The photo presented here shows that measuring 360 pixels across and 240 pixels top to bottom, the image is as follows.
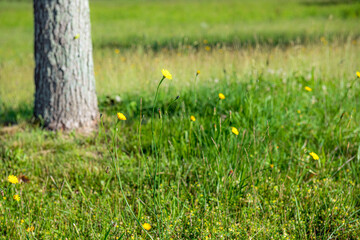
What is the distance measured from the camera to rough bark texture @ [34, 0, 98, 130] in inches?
118

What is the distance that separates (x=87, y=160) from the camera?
8.61 feet

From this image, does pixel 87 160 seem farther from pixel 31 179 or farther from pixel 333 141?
pixel 333 141

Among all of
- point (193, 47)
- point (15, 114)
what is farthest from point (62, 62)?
point (193, 47)

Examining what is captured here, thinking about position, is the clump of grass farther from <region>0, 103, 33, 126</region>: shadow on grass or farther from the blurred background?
the blurred background

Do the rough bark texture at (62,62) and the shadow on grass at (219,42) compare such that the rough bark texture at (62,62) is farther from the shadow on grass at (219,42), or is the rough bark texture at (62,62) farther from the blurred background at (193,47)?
the shadow on grass at (219,42)

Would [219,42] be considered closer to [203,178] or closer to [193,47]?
[203,178]

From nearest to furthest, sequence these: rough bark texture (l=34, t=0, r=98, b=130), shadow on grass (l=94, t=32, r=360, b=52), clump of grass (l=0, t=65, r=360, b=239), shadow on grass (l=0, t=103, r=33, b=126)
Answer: clump of grass (l=0, t=65, r=360, b=239) → rough bark texture (l=34, t=0, r=98, b=130) → shadow on grass (l=0, t=103, r=33, b=126) → shadow on grass (l=94, t=32, r=360, b=52)

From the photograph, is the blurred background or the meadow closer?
the meadow

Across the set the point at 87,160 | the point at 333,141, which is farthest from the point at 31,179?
the point at 333,141

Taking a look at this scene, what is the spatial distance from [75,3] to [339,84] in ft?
10.9

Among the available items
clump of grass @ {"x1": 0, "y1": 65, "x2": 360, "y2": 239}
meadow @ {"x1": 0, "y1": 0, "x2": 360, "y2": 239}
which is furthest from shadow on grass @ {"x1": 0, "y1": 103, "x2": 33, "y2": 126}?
clump of grass @ {"x1": 0, "y1": 65, "x2": 360, "y2": 239}

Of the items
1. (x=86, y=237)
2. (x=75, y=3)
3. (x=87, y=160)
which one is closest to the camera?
(x=86, y=237)

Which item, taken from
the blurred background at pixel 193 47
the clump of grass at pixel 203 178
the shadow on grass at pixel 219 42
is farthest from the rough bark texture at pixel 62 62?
the shadow on grass at pixel 219 42

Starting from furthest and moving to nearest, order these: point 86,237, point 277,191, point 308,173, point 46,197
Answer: point 308,173
point 46,197
point 277,191
point 86,237
